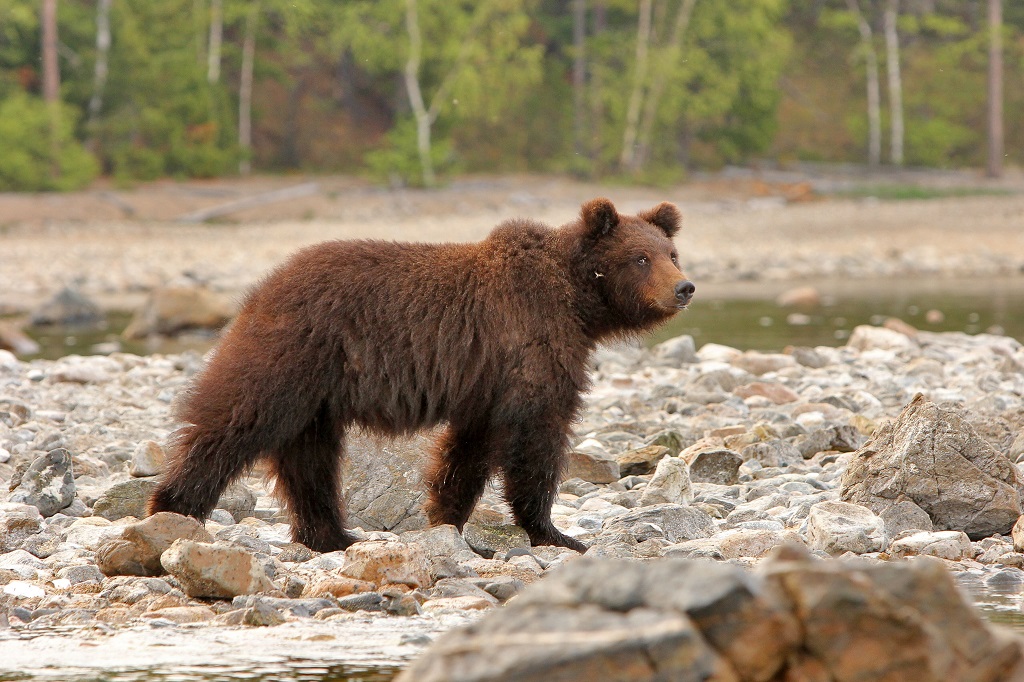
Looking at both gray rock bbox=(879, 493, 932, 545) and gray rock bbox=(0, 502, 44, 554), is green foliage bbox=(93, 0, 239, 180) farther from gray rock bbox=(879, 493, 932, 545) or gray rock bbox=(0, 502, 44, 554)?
gray rock bbox=(879, 493, 932, 545)

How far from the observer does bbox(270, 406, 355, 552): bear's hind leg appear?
5059 mm

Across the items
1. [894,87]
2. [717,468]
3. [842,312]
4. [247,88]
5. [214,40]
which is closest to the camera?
[717,468]

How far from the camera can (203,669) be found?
3555 mm

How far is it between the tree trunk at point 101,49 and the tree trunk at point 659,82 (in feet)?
47.7

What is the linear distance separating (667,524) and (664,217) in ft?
4.37

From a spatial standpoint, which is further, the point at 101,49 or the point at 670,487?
the point at 101,49

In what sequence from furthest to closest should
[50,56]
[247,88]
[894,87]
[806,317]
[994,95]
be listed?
[894,87]
[994,95]
[247,88]
[50,56]
[806,317]

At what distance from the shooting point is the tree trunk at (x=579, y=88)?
38.6 m

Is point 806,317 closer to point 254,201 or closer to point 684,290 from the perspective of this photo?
point 684,290

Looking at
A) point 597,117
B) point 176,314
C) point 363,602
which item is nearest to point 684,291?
point 363,602

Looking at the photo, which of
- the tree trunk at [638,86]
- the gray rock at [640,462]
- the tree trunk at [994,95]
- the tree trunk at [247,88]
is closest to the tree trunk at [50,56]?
the tree trunk at [247,88]

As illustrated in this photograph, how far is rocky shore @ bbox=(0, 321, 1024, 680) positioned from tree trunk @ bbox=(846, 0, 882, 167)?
33.0 metres

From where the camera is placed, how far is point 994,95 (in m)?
38.2

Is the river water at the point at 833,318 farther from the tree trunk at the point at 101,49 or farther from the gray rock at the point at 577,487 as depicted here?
the tree trunk at the point at 101,49
